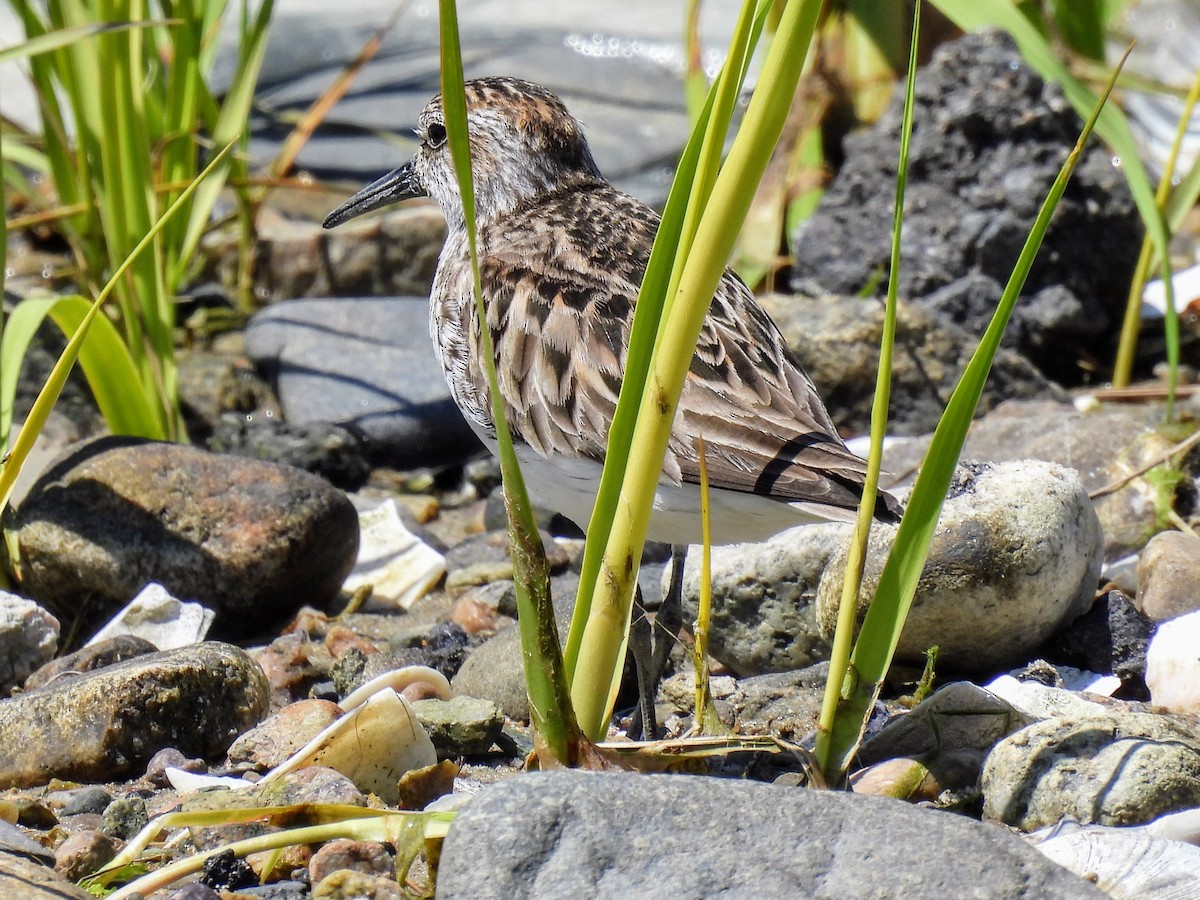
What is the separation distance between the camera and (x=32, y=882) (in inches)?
113

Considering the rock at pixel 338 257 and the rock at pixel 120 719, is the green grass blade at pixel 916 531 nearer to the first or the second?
the rock at pixel 120 719

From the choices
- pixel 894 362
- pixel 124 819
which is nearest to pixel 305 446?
pixel 894 362

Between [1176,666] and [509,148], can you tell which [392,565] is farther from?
[1176,666]

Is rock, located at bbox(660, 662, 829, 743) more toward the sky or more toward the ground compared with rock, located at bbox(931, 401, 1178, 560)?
more toward the ground

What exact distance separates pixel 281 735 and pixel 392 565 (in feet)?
5.97

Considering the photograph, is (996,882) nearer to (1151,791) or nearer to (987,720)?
(1151,791)

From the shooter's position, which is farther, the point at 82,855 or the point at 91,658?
the point at 91,658

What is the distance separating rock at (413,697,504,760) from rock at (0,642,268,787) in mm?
570

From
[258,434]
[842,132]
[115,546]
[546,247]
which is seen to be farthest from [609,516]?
[842,132]

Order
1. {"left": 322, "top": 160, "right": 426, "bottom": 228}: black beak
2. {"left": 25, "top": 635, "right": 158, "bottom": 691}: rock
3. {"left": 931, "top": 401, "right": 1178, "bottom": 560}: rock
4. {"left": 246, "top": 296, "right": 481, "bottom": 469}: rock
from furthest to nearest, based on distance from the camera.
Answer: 1. {"left": 246, "top": 296, "right": 481, "bottom": 469}: rock
2. {"left": 322, "top": 160, "right": 426, "bottom": 228}: black beak
3. {"left": 931, "top": 401, "right": 1178, "bottom": 560}: rock
4. {"left": 25, "top": 635, "right": 158, "bottom": 691}: rock

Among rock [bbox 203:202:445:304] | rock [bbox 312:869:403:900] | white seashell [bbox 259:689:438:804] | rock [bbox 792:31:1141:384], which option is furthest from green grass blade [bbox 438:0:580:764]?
rock [bbox 203:202:445:304]

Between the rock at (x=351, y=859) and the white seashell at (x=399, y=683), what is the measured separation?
652mm

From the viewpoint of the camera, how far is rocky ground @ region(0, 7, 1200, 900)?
271 centimetres

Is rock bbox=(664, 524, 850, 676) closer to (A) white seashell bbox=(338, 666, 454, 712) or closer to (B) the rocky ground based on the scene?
(B) the rocky ground
